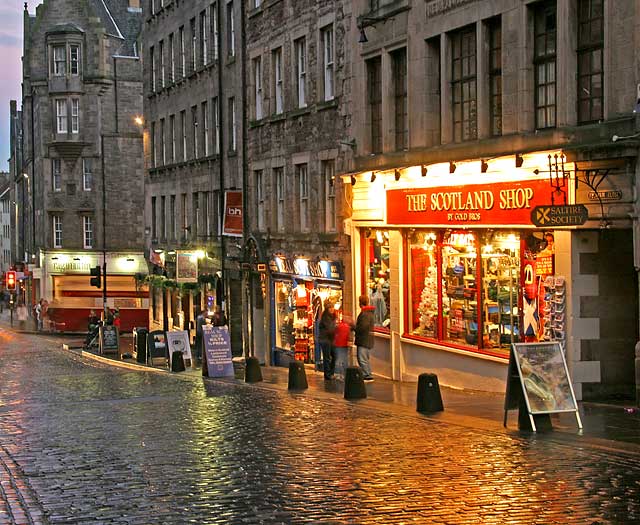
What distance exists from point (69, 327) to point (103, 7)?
2494 centimetres

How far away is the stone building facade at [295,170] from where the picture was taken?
31297 millimetres

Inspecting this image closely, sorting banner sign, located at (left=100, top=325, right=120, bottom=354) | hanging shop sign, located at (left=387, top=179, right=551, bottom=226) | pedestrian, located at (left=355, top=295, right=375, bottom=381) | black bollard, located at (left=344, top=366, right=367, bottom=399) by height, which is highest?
hanging shop sign, located at (left=387, top=179, right=551, bottom=226)

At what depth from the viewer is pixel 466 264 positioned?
953 inches

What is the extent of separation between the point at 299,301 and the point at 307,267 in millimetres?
1558

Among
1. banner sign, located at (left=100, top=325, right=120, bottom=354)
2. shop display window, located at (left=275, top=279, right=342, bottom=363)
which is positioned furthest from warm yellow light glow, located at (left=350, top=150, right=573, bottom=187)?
banner sign, located at (left=100, top=325, right=120, bottom=354)

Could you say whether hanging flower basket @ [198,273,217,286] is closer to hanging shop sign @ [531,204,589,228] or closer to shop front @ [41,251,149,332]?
shop front @ [41,251,149,332]

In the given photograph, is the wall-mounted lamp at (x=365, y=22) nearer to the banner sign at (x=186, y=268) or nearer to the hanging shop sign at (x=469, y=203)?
the hanging shop sign at (x=469, y=203)

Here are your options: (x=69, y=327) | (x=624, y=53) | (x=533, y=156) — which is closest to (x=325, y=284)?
(x=533, y=156)

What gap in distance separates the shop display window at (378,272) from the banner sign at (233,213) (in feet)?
32.7

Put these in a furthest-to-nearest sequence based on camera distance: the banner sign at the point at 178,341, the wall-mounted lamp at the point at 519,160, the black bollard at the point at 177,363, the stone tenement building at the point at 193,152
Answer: the stone tenement building at the point at 193,152
the banner sign at the point at 178,341
the black bollard at the point at 177,363
the wall-mounted lamp at the point at 519,160

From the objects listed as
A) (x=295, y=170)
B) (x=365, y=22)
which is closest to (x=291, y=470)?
(x=365, y=22)

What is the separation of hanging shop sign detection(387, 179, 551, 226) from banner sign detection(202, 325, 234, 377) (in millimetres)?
5632

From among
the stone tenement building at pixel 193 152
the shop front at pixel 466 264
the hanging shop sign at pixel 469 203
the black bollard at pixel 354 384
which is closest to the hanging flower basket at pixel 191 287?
the stone tenement building at pixel 193 152

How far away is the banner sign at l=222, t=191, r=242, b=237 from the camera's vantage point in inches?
1528
